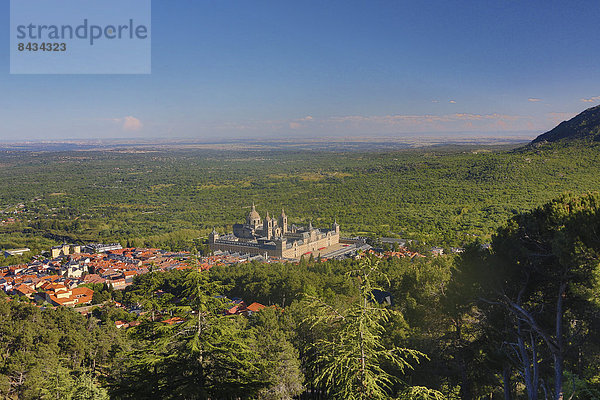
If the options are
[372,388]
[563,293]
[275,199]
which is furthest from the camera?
[275,199]

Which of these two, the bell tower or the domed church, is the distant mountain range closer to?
the domed church

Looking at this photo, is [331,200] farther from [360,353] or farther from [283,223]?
[360,353]

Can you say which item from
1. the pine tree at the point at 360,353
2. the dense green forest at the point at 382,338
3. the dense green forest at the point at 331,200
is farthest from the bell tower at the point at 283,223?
the pine tree at the point at 360,353

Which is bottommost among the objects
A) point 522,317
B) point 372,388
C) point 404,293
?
point 404,293

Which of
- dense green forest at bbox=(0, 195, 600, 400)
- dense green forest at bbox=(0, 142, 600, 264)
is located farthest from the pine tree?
dense green forest at bbox=(0, 142, 600, 264)

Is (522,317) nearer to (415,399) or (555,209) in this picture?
(555,209)

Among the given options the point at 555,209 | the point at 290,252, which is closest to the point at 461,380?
the point at 555,209
